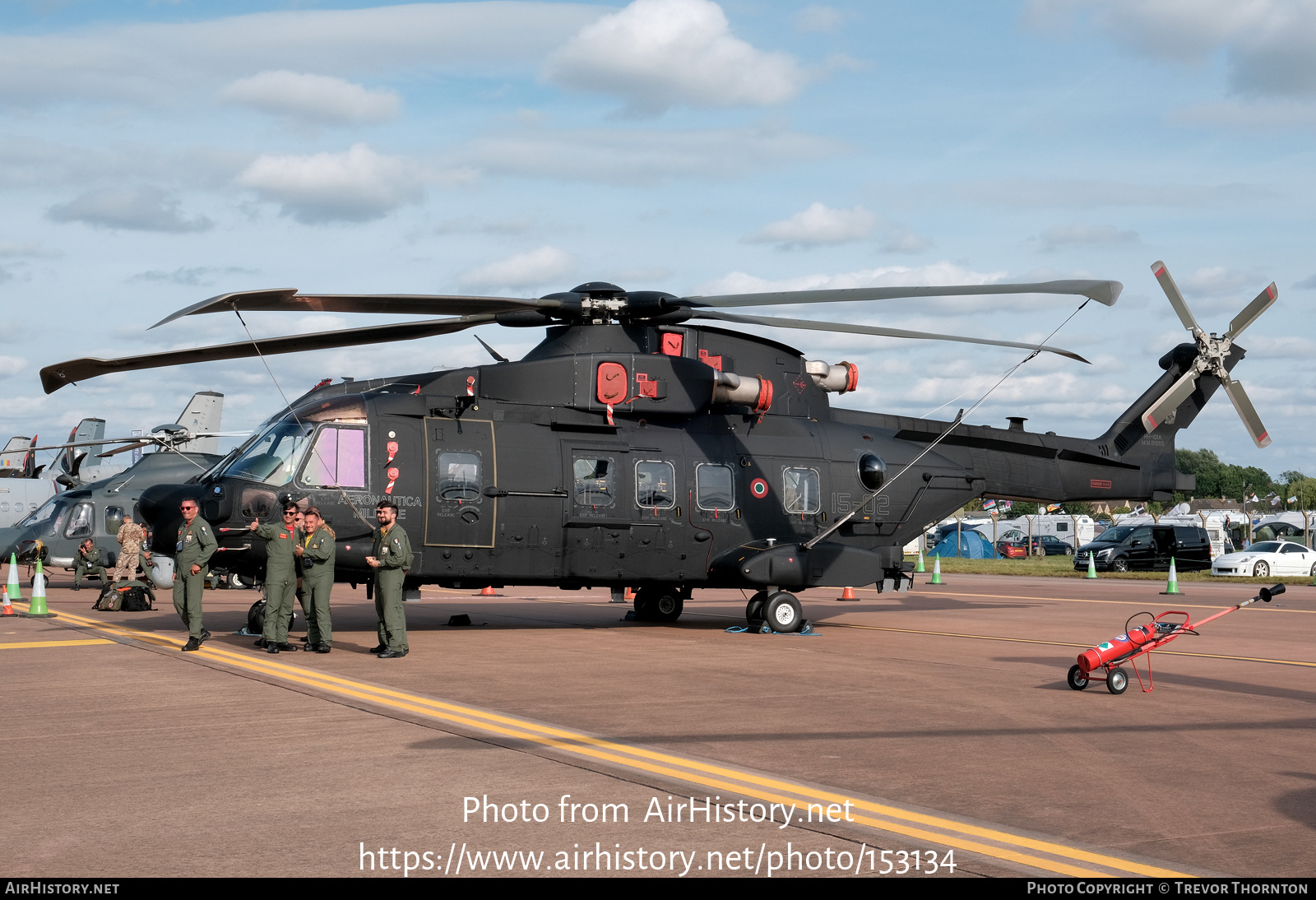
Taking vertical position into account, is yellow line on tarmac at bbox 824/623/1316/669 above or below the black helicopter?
below

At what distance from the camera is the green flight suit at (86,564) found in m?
26.9

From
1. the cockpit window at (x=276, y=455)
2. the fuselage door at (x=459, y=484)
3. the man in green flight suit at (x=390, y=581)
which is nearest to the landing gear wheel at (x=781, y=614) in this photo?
the fuselage door at (x=459, y=484)

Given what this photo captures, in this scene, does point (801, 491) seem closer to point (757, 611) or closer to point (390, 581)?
point (757, 611)

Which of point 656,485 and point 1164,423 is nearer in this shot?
point 656,485

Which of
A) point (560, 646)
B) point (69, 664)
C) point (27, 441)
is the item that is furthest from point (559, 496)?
point (27, 441)

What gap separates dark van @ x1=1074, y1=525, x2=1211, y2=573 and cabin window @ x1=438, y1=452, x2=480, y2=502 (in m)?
32.4

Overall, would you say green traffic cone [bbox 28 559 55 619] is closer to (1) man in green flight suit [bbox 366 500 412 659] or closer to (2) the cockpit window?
(2) the cockpit window

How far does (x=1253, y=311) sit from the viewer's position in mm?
19625

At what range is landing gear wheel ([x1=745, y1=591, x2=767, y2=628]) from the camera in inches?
664

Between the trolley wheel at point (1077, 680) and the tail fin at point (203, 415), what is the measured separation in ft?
96.6

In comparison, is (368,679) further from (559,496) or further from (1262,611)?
(1262,611)

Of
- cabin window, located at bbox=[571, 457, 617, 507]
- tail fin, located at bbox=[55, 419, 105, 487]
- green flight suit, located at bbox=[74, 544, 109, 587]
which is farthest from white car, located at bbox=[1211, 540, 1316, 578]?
tail fin, located at bbox=[55, 419, 105, 487]

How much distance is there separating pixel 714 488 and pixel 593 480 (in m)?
1.87

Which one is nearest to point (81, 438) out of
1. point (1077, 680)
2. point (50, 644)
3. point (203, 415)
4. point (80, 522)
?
point (203, 415)
